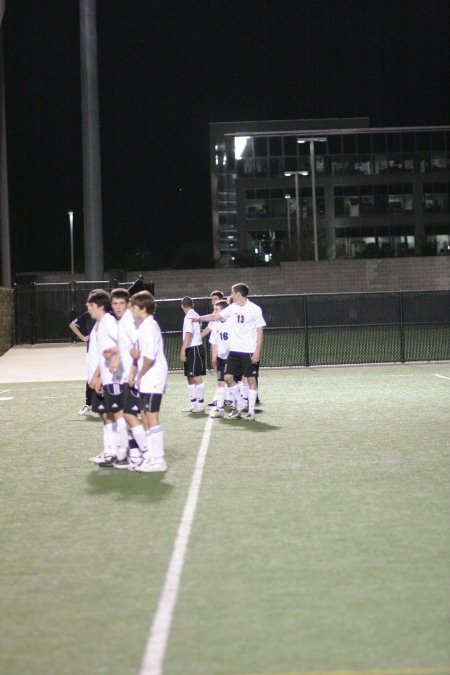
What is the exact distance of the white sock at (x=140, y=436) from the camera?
10750 mm

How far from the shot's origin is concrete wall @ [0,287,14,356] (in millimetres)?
31125

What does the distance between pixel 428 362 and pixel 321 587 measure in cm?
2160

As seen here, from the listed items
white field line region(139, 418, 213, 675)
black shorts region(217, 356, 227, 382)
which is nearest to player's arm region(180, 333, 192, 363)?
black shorts region(217, 356, 227, 382)

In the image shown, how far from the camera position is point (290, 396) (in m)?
19.1

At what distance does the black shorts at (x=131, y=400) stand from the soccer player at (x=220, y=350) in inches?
202

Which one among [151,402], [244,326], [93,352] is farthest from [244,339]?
[151,402]

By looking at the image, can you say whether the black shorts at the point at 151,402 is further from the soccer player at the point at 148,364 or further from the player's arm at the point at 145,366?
the player's arm at the point at 145,366

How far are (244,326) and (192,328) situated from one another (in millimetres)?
1674

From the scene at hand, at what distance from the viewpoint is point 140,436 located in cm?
1083

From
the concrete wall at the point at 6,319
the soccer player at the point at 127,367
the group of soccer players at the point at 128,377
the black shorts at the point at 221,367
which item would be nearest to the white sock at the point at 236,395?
the black shorts at the point at 221,367

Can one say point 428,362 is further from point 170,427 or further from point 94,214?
point 170,427

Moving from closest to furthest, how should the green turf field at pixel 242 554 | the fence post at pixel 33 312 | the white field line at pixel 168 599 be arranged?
the white field line at pixel 168 599
the green turf field at pixel 242 554
the fence post at pixel 33 312

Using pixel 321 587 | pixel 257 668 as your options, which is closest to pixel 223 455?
pixel 321 587

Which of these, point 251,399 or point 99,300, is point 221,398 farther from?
point 99,300
